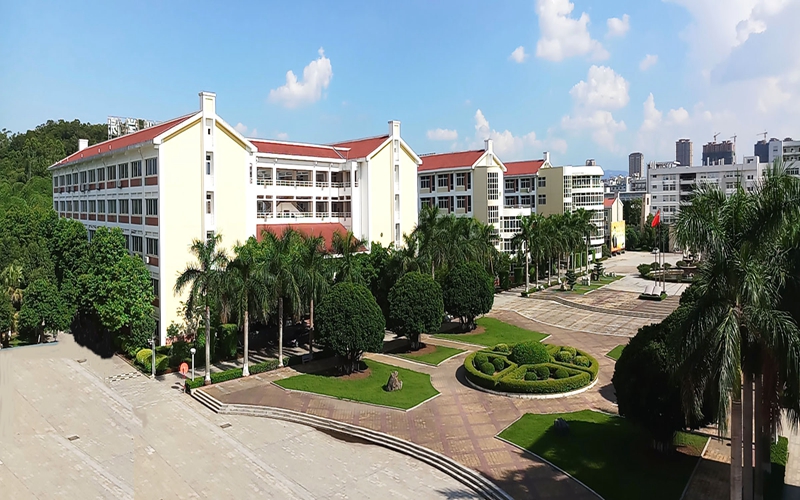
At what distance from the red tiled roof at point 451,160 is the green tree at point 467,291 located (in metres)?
21.6

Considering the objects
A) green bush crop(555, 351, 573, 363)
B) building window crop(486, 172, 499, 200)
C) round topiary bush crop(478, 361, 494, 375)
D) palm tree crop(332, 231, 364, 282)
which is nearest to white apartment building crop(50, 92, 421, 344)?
palm tree crop(332, 231, 364, 282)

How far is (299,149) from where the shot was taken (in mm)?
38781

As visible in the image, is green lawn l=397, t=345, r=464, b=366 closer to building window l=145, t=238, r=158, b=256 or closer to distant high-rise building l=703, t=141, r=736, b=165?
building window l=145, t=238, r=158, b=256

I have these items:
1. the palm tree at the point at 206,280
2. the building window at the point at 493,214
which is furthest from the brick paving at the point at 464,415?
the building window at the point at 493,214

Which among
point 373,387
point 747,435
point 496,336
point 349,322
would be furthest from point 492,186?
point 747,435

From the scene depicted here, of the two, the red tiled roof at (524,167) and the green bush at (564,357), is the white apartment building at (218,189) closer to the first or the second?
the green bush at (564,357)

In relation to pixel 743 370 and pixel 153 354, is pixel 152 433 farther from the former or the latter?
pixel 743 370

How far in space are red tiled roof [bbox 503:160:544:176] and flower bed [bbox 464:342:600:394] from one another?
38.6 metres

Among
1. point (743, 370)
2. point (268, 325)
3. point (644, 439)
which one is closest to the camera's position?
point (743, 370)

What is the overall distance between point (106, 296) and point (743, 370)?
25.7m

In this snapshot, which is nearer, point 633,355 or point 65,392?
point 65,392

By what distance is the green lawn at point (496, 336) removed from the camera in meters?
32.5

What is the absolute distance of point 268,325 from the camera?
106 ft

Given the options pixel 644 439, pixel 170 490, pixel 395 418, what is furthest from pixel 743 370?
pixel 170 490
